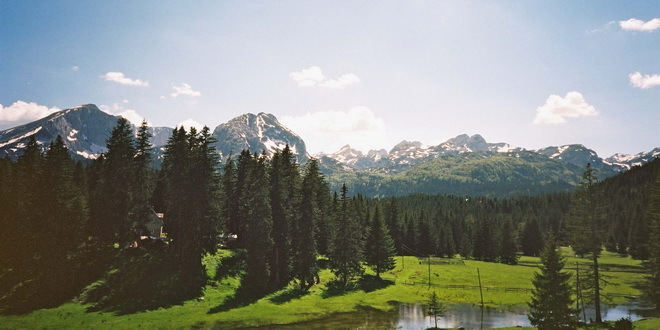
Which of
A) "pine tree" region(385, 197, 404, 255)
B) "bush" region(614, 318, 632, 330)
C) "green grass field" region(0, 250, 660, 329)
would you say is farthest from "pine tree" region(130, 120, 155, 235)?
"pine tree" region(385, 197, 404, 255)

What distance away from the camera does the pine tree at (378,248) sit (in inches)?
3393

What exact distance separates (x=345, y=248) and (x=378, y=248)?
16.2 m

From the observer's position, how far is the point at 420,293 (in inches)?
2908

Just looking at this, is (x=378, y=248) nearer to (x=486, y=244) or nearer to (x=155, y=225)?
(x=155, y=225)

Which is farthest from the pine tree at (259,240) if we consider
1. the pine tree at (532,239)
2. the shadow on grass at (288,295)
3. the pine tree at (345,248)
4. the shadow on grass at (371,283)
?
the pine tree at (532,239)

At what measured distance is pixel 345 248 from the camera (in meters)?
72.6

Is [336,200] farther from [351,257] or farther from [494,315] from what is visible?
[494,315]

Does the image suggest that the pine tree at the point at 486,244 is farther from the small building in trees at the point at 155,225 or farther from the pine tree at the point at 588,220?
the small building in trees at the point at 155,225

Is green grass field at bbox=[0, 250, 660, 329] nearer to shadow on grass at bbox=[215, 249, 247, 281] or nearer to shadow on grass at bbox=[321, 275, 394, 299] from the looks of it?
shadow on grass at bbox=[321, 275, 394, 299]

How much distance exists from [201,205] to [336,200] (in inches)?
1605

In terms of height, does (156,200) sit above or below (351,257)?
above

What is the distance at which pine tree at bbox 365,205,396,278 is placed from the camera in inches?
3393

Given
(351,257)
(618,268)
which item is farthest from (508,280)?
(618,268)

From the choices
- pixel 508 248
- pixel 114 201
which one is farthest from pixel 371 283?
pixel 508 248
